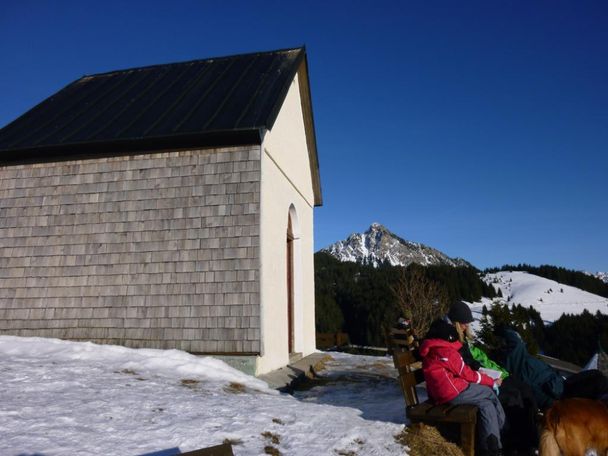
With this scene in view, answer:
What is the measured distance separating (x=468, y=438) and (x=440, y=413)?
0.35 m

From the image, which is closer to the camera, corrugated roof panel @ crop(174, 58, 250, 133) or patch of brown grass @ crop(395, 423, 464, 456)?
patch of brown grass @ crop(395, 423, 464, 456)

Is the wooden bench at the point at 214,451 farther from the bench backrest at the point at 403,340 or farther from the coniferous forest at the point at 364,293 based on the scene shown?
the coniferous forest at the point at 364,293

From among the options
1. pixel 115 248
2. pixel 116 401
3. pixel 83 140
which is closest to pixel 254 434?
pixel 116 401

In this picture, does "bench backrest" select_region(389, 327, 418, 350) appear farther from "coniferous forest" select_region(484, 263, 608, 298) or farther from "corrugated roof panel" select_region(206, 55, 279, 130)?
"coniferous forest" select_region(484, 263, 608, 298)

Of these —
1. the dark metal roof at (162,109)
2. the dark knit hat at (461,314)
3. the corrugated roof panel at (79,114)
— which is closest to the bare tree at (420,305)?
the dark metal roof at (162,109)

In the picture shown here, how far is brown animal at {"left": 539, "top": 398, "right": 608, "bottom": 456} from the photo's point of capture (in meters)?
4.14

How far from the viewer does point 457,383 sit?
4.77 metres

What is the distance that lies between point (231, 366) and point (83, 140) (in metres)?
5.38

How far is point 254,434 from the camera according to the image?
466 centimetres

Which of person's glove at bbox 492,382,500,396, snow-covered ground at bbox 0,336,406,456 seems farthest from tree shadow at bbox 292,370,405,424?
person's glove at bbox 492,382,500,396

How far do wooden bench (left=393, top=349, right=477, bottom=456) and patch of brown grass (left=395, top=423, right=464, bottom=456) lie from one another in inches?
3.3

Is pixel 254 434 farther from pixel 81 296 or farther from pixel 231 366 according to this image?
pixel 81 296

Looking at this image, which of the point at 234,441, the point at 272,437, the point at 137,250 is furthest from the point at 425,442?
the point at 137,250

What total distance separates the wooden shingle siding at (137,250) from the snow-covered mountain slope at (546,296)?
80.1 metres
